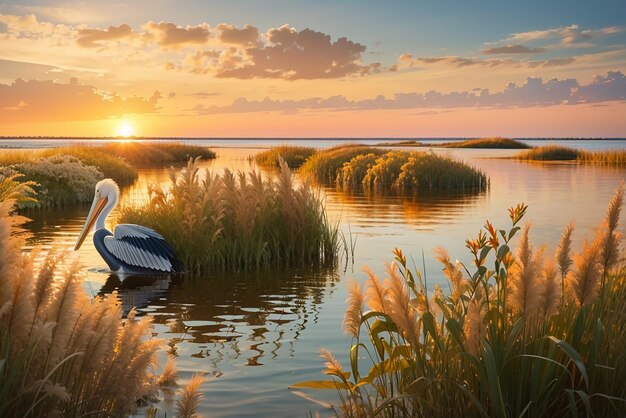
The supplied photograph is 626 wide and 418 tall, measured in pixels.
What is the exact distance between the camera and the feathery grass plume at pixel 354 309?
171 inches

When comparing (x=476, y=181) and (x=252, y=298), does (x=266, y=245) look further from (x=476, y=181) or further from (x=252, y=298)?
(x=476, y=181)

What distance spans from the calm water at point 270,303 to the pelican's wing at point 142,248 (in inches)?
13.8

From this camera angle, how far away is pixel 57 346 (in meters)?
3.80

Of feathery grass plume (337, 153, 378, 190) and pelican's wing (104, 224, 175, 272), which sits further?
feathery grass plume (337, 153, 378, 190)

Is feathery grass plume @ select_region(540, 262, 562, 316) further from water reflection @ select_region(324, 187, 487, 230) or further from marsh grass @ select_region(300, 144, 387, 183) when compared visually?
marsh grass @ select_region(300, 144, 387, 183)

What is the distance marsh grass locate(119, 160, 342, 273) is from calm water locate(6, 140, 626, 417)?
817 mm

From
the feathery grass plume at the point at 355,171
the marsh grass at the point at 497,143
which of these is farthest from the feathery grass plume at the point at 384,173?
the marsh grass at the point at 497,143

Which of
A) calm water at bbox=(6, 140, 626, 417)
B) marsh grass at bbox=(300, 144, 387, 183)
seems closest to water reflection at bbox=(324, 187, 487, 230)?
calm water at bbox=(6, 140, 626, 417)

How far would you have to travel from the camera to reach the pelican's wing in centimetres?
1289

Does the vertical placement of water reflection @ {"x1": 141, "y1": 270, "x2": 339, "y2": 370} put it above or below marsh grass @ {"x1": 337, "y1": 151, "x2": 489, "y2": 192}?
below

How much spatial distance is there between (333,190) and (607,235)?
99.2ft

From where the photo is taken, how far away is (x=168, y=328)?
9.60 meters

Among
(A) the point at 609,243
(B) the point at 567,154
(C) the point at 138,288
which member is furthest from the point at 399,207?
(B) the point at 567,154

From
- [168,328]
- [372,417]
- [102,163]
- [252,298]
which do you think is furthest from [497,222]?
[102,163]
